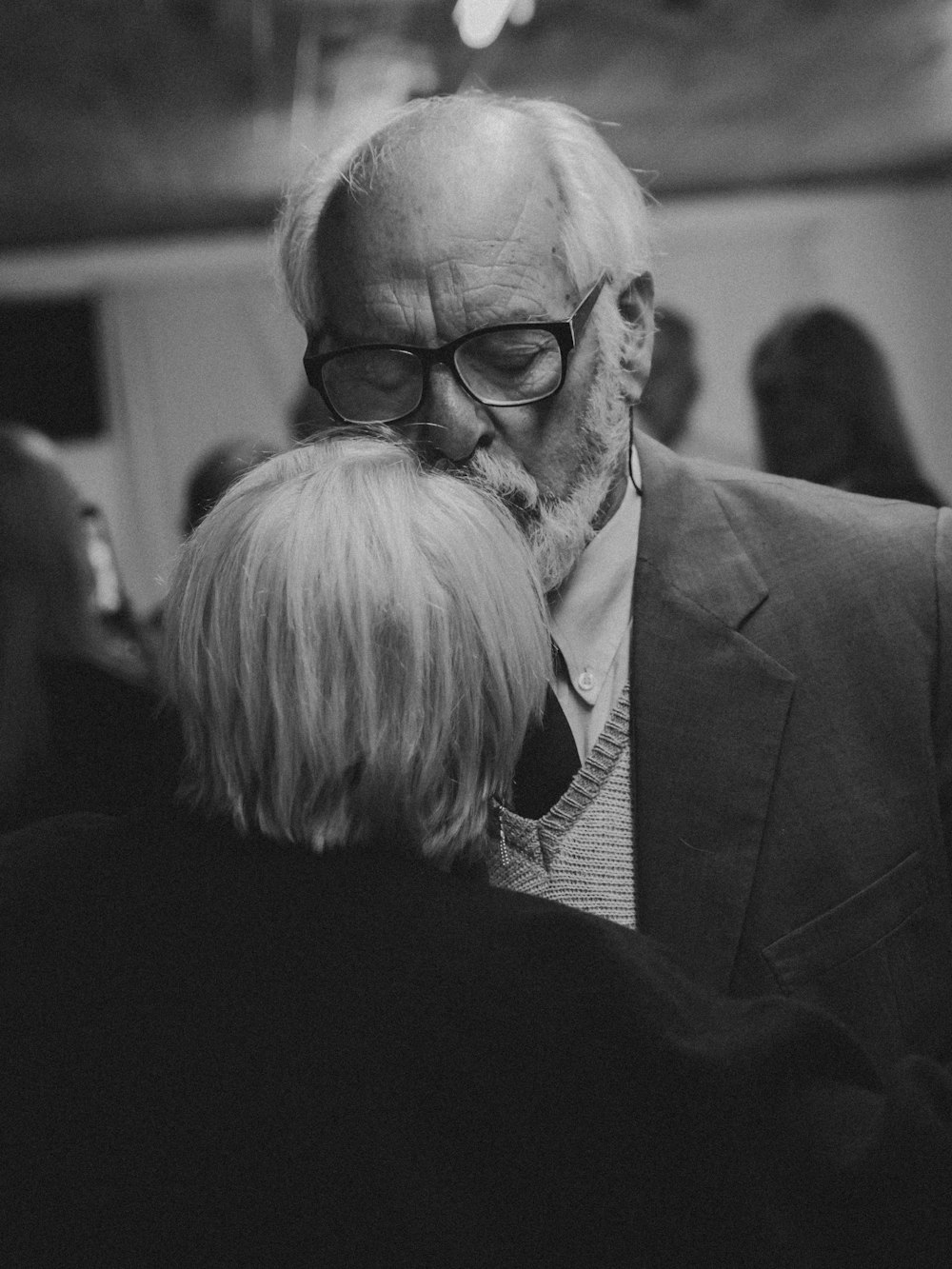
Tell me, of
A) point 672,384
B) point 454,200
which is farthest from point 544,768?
point 672,384

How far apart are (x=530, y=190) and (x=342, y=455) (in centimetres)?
36

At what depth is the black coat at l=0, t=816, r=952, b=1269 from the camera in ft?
2.61

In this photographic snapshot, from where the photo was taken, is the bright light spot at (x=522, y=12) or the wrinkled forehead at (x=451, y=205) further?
the bright light spot at (x=522, y=12)

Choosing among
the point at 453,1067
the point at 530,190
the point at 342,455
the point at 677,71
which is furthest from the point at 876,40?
the point at 453,1067

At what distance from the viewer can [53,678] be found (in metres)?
2.07

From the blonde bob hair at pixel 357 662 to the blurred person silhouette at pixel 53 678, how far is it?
1026 millimetres

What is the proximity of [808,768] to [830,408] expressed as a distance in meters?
1.20

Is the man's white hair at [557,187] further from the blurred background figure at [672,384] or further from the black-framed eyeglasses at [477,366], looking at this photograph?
the blurred background figure at [672,384]

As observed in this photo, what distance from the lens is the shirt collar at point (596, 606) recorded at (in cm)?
125

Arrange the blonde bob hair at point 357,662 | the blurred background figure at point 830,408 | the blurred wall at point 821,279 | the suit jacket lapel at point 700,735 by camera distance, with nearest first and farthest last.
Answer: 1. the blonde bob hair at point 357,662
2. the suit jacket lapel at point 700,735
3. the blurred background figure at point 830,408
4. the blurred wall at point 821,279

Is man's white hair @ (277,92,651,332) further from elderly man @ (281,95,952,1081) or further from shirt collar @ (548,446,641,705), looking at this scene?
shirt collar @ (548,446,641,705)

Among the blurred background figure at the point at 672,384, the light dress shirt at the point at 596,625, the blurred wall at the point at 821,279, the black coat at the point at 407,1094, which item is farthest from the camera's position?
the blurred wall at the point at 821,279

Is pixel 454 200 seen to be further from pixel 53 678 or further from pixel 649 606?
pixel 53 678

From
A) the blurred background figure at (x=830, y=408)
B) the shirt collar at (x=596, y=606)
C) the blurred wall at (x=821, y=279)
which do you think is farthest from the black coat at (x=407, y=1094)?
the blurred wall at (x=821, y=279)
